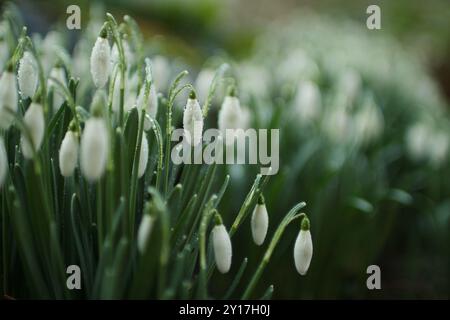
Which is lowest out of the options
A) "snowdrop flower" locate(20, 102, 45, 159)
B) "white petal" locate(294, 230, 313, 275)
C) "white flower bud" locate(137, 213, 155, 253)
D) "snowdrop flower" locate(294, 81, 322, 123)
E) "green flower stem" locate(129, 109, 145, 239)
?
"white petal" locate(294, 230, 313, 275)

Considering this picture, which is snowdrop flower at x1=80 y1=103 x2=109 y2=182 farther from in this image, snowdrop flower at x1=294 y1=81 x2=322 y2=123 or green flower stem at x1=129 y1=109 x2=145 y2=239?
snowdrop flower at x1=294 y1=81 x2=322 y2=123

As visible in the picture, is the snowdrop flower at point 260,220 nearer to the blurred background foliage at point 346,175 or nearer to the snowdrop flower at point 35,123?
the snowdrop flower at point 35,123

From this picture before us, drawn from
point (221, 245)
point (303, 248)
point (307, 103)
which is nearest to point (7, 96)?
point (221, 245)

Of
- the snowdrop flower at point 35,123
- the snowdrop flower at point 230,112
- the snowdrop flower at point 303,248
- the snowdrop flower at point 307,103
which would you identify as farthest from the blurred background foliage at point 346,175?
the snowdrop flower at point 35,123

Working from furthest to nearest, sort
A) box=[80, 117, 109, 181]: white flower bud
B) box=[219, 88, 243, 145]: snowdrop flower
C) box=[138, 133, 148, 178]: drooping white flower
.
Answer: box=[219, 88, 243, 145]: snowdrop flower
box=[138, 133, 148, 178]: drooping white flower
box=[80, 117, 109, 181]: white flower bud

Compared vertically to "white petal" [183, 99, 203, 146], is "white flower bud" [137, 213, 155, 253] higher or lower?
lower

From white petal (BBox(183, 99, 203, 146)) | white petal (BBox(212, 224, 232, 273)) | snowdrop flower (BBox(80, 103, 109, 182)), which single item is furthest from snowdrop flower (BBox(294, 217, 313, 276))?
snowdrop flower (BBox(80, 103, 109, 182))

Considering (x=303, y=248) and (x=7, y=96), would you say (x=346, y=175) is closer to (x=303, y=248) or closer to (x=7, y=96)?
(x=303, y=248)
